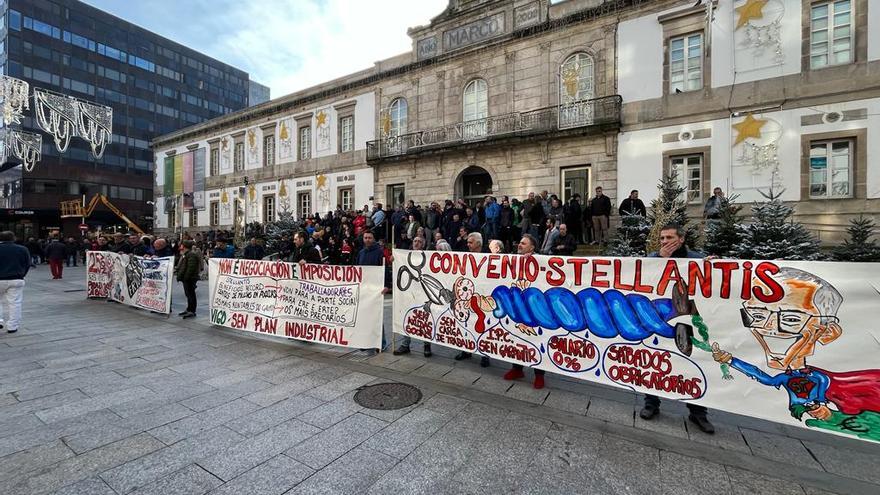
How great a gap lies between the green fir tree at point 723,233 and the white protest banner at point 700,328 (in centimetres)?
772

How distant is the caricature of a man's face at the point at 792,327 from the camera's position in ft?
9.48

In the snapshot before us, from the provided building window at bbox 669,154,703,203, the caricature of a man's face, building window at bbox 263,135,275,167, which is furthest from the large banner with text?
building window at bbox 263,135,275,167

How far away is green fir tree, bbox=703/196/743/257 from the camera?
955 centimetres

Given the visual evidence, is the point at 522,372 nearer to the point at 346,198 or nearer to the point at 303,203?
the point at 346,198

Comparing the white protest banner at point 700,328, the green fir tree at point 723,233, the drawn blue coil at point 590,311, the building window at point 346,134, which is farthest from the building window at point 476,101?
the drawn blue coil at point 590,311

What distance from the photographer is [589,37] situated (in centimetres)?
1556

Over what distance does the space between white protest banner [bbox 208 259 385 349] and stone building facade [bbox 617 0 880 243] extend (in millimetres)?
13071

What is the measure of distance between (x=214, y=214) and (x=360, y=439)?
34.1 m

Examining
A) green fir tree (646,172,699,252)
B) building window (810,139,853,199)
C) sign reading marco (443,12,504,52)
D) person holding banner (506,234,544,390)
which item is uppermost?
sign reading marco (443,12,504,52)

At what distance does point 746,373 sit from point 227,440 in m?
4.42

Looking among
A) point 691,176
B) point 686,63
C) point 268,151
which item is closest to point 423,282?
point 691,176

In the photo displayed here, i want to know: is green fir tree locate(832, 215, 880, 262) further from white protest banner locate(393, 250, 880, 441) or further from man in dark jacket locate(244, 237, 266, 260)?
man in dark jacket locate(244, 237, 266, 260)

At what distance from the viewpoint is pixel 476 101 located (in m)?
18.6

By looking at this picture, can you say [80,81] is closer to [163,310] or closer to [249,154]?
[249,154]
